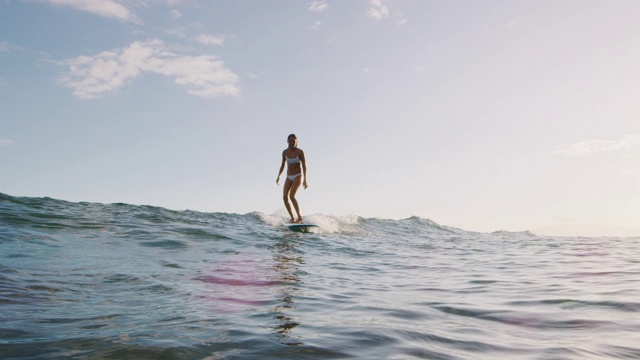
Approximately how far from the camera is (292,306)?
3.78 metres

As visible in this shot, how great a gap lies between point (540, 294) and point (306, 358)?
330 centimetres

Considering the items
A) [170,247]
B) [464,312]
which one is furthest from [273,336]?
[170,247]

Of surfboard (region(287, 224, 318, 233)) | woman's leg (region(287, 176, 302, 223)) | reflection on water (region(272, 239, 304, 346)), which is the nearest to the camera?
reflection on water (region(272, 239, 304, 346))

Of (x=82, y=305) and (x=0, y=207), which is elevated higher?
(x=0, y=207)

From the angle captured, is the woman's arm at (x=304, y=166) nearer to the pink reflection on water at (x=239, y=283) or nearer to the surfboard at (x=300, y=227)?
the surfboard at (x=300, y=227)

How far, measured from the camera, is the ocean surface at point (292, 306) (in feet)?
8.32

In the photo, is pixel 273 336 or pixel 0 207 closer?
pixel 273 336

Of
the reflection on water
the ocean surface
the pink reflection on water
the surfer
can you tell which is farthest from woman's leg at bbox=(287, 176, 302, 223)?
the pink reflection on water

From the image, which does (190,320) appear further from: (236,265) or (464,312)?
(236,265)

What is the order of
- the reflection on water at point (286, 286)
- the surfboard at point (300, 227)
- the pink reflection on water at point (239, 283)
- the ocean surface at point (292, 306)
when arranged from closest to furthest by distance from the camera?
the ocean surface at point (292, 306)
the reflection on water at point (286, 286)
the pink reflection on water at point (239, 283)
the surfboard at point (300, 227)

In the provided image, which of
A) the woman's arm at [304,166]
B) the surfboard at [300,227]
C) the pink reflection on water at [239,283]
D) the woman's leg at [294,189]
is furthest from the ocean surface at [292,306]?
the woman's arm at [304,166]

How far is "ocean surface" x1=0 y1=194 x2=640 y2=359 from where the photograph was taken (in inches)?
99.8

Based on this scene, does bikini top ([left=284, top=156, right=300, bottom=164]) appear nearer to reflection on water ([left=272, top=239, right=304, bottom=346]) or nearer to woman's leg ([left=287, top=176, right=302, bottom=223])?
woman's leg ([left=287, top=176, right=302, bottom=223])

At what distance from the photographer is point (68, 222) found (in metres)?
9.95
